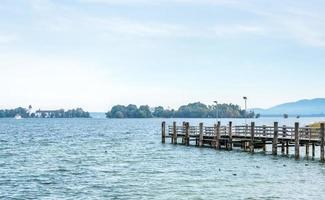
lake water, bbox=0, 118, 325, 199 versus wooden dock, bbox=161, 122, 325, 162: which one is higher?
wooden dock, bbox=161, 122, 325, 162

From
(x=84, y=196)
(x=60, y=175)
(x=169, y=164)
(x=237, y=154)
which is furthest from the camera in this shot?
(x=237, y=154)

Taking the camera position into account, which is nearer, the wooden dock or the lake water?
the lake water

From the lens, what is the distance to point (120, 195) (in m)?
33.0

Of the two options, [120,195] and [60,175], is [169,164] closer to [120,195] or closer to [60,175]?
[60,175]

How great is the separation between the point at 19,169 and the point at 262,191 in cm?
2363

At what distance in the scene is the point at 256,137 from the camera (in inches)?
2195

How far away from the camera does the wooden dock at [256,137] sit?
162 feet

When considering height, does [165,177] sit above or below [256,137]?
below

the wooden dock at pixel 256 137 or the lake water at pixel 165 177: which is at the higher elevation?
the wooden dock at pixel 256 137

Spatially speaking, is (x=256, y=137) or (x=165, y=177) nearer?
(x=165, y=177)

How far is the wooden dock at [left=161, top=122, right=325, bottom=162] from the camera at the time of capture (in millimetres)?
49406

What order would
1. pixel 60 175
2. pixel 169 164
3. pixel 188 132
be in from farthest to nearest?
pixel 188 132
pixel 169 164
pixel 60 175

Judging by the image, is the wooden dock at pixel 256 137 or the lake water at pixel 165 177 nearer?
the lake water at pixel 165 177

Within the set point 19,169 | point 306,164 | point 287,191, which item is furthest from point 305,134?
point 19,169
